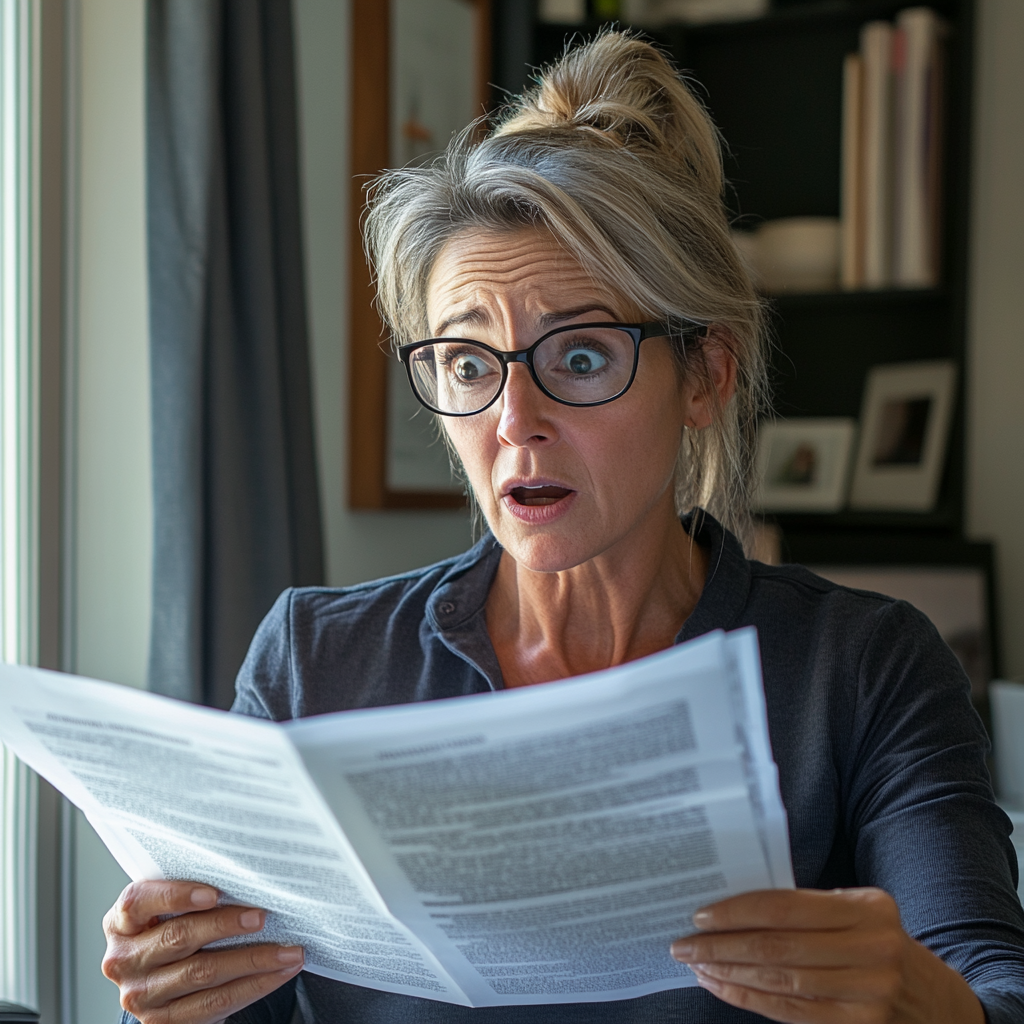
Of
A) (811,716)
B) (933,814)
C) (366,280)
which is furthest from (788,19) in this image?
(933,814)

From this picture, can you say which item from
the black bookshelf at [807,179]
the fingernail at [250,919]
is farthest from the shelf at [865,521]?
the fingernail at [250,919]

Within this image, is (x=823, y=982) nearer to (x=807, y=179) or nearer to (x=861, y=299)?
(x=861, y=299)

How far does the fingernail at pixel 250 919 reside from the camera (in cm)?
77

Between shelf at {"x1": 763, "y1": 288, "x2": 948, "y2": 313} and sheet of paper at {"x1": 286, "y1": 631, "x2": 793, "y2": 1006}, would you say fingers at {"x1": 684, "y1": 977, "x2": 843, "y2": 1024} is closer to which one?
sheet of paper at {"x1": 286, "y1": 631, "x2": 793, "y2": 1006}

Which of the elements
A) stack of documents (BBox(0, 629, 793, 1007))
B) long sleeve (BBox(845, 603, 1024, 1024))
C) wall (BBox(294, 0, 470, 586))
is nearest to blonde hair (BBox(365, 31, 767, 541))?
long sleeve (BBox(845, 603, 1024, 1024))

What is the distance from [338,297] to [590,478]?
1.42m

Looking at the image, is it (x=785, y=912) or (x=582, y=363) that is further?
(x=582, y=363)

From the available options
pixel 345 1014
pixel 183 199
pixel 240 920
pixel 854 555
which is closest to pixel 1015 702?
pixel 854 555

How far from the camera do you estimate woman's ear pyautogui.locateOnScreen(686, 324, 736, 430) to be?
3.61 feet

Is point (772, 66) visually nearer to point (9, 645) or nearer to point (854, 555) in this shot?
point (854, 555)

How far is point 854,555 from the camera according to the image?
2322 mm

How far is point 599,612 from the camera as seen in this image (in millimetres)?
1136

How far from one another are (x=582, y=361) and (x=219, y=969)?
567 millimetres

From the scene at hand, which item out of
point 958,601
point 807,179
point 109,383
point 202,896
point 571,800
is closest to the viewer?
point 571,800
